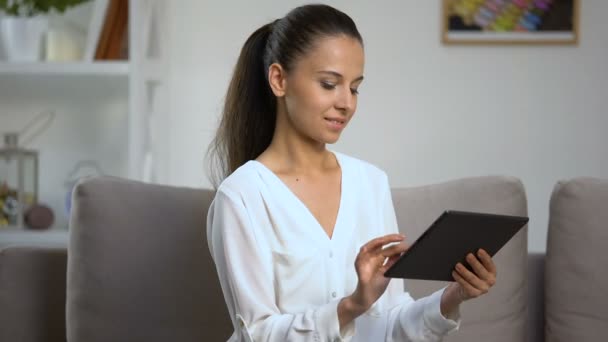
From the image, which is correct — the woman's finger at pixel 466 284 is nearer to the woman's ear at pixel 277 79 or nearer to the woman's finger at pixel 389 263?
the woman's finger at pixel 389 263

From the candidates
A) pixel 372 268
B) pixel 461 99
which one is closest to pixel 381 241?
pixel 372 268

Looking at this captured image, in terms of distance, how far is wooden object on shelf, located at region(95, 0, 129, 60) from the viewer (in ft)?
9.83

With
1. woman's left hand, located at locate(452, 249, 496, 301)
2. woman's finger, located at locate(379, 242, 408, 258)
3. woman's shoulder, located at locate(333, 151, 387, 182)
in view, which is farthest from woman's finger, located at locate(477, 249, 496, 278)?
woman's shoulder, located at locate(333, 151, 387, 182)

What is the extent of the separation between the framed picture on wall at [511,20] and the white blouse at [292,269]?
4.55ft

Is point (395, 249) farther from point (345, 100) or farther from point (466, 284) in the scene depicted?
point (345, 100)

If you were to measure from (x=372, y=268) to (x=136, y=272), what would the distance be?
0.72 metres

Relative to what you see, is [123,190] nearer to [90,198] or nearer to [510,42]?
[90,198]

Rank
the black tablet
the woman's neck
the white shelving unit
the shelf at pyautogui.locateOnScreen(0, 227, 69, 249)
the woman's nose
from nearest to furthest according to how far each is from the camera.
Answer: the black tablet
the woman's nose
the woman's neck
the shelf at pyautogui.locateOnScreen(0, 227, 69, 249)
the white shelving unit

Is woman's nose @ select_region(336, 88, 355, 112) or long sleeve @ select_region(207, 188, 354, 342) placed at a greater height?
woman's nose @ select_region(336, 88, 355, 112)

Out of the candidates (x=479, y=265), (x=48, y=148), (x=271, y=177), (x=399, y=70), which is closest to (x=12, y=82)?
(x=48, y=148)

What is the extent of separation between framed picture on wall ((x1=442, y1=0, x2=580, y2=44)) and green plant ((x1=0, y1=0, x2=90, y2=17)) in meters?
1.14

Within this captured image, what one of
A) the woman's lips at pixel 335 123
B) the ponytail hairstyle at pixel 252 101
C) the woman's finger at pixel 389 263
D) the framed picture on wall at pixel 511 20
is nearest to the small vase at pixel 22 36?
the framed picture on wall at pixel 511 20

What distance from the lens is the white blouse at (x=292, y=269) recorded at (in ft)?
5.16

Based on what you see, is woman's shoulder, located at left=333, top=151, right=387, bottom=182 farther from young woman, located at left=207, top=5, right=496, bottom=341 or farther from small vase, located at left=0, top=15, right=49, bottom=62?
small vase, located at left=0, top=15, right=49, bottom=62
